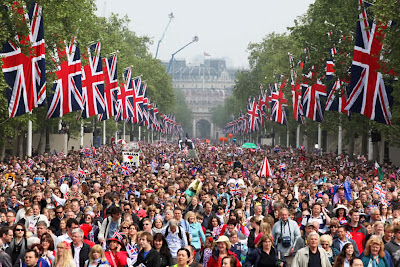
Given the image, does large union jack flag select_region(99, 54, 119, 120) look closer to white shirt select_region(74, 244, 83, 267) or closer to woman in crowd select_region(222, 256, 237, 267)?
white shirt select_region(74, 244, 83, 267)

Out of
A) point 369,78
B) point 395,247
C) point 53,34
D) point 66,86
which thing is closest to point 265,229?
point 395,247

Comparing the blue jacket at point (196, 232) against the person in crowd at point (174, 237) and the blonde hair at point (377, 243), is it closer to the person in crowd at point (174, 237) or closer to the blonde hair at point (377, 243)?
the person in crowd at point (174, 237)

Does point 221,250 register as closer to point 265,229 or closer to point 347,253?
point 265,229

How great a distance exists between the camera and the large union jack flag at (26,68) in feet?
86.2

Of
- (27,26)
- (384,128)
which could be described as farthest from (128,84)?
(27,26)

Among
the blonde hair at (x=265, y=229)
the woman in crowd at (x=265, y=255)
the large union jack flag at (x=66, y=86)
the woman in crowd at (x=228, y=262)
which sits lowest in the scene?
the woman in crowd at (x=265, y=255)

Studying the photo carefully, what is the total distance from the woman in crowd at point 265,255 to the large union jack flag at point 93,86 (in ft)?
86.7

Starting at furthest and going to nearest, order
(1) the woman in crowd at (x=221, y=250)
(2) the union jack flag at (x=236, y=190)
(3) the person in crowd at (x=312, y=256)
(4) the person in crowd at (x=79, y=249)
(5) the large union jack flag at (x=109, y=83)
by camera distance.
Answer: (5) the large union jack flag at (x=109, y=83), (2) the union jack flag at (x=236, y=190), (4) the person in crowd at (x=79, y=249), (1) the woman in crowd at (x=221, y=250), (3) the person in crowd at (x=312, y=256)

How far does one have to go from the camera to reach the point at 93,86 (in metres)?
37.7

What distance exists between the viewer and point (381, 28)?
26.5m

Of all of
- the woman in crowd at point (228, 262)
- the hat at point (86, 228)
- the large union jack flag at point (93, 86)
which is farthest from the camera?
the large union jack flag at point (93, 86)

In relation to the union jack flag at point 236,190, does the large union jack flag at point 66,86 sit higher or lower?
higher

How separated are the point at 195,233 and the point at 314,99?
95.0ft

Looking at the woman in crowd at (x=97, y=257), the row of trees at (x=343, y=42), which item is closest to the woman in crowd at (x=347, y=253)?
the woman in crowd at (x=97, y=257)
